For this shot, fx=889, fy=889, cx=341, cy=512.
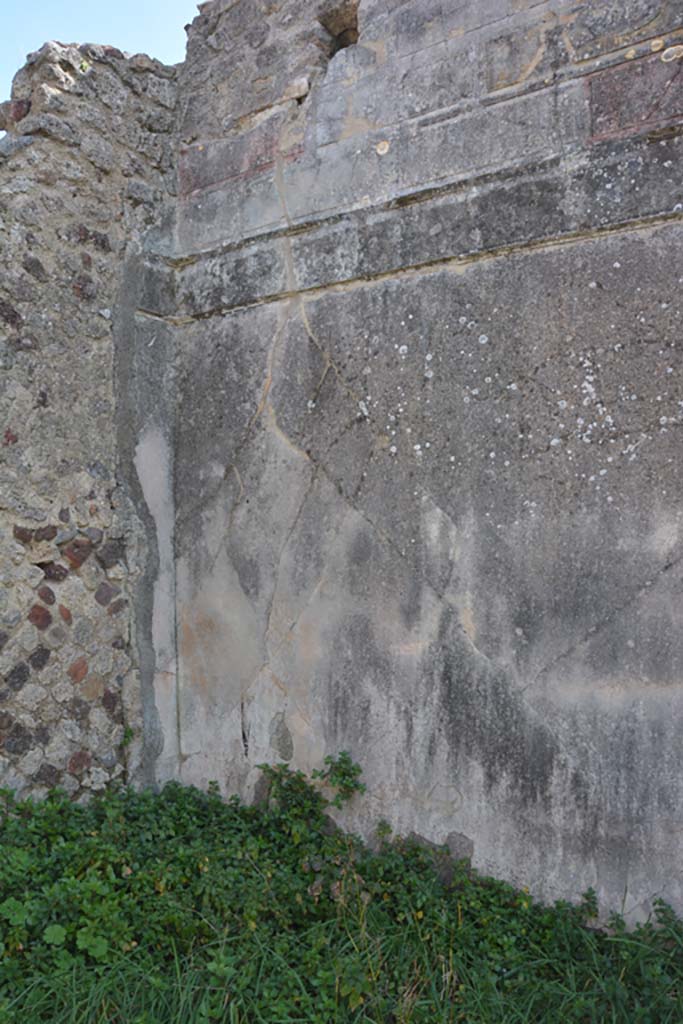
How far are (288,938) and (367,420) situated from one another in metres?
1.60

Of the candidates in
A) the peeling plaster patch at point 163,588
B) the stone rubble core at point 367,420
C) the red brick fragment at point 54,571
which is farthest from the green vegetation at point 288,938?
the red brick fragment at point 54,571

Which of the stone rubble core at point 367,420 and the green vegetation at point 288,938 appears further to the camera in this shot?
the stone rubble core at point 367,420

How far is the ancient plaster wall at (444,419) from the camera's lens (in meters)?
2.49

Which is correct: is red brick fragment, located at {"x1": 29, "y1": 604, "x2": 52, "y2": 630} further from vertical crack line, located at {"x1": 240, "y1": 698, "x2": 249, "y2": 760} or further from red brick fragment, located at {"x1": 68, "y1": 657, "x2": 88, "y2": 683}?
vertical crack line, located at {"x1": 240, "y1": 698, "x2": 249, "y2": 760}

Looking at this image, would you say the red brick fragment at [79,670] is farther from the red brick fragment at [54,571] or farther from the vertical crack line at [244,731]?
the vertical crack line at [244,731]

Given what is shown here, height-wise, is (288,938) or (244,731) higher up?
(244,731)

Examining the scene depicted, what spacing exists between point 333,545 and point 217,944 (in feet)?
4.19

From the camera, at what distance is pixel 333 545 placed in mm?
→ 3061

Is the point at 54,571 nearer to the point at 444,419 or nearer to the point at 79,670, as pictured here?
the point at 79,670

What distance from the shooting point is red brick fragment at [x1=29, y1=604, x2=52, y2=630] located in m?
3.04

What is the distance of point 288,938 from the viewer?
2465 mm

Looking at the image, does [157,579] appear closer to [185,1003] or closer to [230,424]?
[230,424]

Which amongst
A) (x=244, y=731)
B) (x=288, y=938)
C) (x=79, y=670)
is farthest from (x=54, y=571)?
(x=288, y=938)

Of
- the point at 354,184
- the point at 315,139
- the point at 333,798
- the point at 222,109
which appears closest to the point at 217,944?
the point at 333,798
